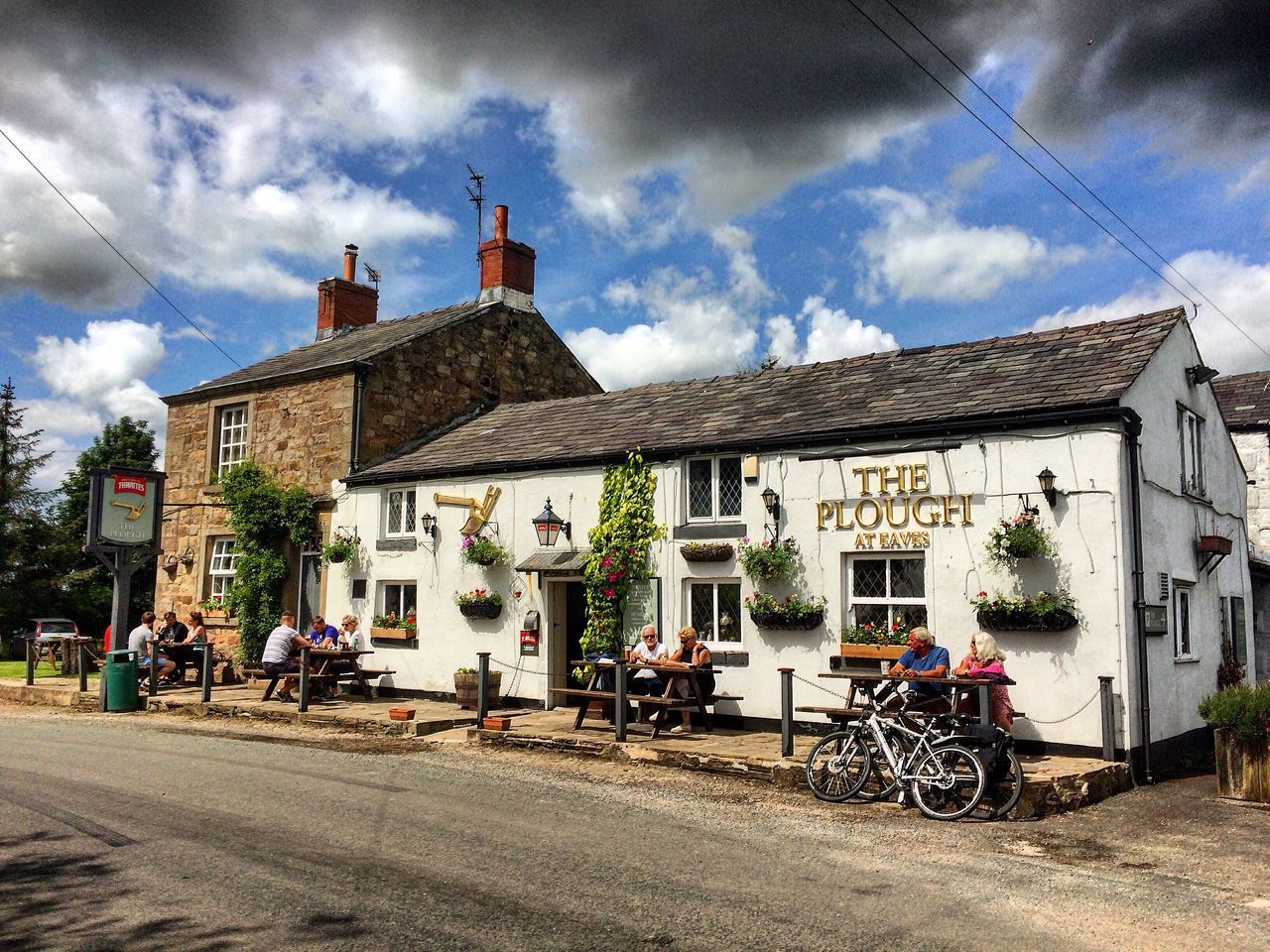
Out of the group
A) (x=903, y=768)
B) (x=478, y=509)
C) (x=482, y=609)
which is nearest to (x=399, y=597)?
(x=482, y=609)

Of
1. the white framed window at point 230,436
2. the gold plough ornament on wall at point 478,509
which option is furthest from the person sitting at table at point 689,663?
the white framed window at point 230,436

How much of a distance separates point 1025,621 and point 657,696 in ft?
14.7

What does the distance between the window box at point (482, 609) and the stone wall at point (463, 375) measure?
4.47 metres

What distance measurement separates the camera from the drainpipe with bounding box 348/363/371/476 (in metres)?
19.6

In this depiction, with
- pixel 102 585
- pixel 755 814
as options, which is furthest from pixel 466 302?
pixel 102 585

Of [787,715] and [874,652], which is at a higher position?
[874,652]

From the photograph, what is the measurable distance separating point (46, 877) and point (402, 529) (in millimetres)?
12295

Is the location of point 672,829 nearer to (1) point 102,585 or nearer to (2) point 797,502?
(2) point 797,502

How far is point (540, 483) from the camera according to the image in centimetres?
1655

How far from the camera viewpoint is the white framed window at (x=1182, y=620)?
12.7 m

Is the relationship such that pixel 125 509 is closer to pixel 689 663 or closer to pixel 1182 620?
pixel 689 663

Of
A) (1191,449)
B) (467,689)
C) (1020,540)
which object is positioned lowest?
(467,689)

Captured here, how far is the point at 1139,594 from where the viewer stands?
37.2 feet

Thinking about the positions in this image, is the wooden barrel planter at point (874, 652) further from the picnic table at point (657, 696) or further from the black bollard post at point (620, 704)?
the black bollard post at point (620, 704)
